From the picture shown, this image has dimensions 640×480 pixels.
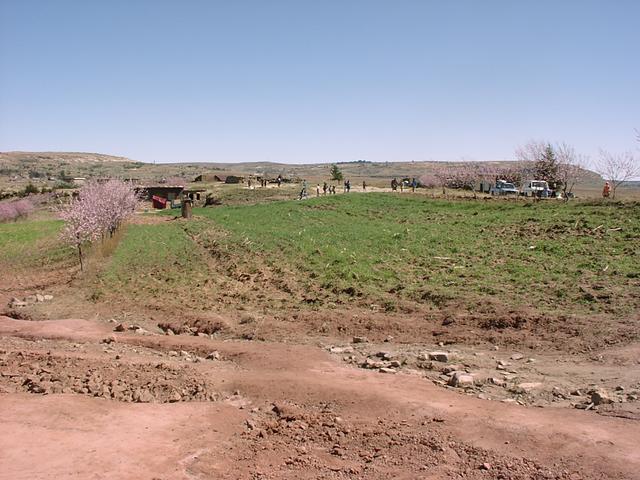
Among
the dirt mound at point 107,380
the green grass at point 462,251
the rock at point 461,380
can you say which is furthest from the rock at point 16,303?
the rock at point 461,380

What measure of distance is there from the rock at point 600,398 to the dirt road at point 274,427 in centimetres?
56

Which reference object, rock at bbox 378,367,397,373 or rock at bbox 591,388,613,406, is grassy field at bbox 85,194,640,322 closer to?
rock at bbox 378,367,397,373

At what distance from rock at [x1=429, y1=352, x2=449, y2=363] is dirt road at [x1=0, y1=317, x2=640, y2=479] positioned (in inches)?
42.5

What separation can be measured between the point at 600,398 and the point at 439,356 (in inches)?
132

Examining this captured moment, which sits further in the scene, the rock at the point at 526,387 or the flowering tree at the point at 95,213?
the flowering tree at the point at 95,213

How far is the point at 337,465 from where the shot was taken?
761cm

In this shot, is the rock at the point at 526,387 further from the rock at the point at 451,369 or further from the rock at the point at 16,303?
the rock at the point at 16,303

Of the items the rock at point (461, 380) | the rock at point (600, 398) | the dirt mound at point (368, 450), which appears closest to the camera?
the dirt mound at point (368, 450)

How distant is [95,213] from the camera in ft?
87.9

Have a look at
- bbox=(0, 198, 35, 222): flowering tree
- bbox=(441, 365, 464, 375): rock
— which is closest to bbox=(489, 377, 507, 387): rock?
bbox=(441, 365, 464, 375): rock

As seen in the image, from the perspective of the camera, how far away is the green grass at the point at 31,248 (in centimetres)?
2777

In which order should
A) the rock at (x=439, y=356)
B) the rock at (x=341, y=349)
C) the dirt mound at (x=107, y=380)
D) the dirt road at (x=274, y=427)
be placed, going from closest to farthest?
the dirt road at (x=274, y=427)
the dirt mound at (x=107, y=380)
the rock at (x=439, y=356)
the rock at (x=341, y=349)

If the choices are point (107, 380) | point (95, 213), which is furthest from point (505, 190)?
point (107, 380)

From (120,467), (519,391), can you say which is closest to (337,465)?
(120,467)
